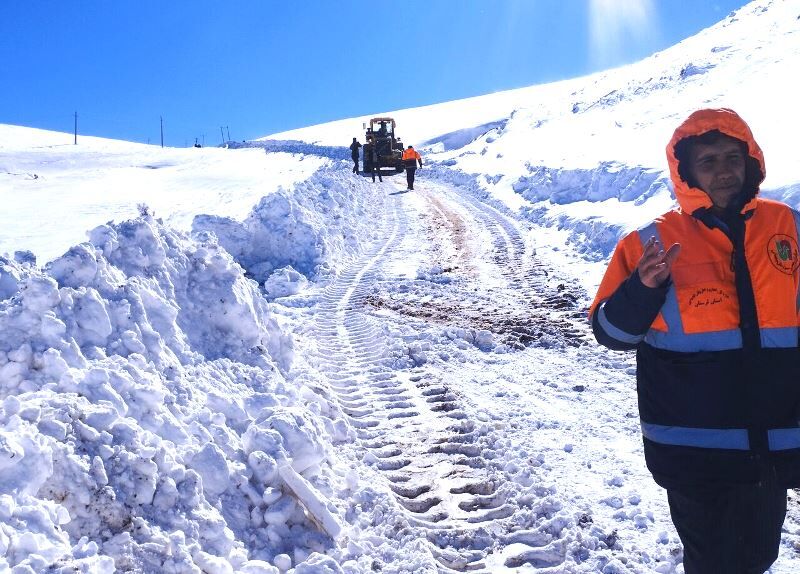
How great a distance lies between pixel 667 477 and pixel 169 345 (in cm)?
365

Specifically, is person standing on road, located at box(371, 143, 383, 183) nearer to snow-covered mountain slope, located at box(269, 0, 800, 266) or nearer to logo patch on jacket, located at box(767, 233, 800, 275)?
snow-covered mountain slope, located at box(269, 0, 800, 266)

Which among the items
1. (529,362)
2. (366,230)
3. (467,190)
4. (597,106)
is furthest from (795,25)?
(529,362)

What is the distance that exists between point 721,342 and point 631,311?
11.4 inches

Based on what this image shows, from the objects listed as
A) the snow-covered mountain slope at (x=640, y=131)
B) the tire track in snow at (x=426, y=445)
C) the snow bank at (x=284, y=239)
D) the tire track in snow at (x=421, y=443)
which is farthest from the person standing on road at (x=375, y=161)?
the tire track in snow at (x=421, y=443)

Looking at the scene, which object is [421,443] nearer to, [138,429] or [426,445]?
[426,445]

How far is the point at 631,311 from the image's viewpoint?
2.06 m

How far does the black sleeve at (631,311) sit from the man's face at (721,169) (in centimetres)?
39

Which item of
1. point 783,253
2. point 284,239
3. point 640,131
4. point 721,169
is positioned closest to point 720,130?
point 721,169

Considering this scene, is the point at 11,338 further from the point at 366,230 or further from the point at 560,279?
the point at 366,230

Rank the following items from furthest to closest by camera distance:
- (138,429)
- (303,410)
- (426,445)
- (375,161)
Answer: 1. (375,161)
2. (426,445)
3. (303,410)
4. (138,429)

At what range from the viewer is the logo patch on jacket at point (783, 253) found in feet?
6.81

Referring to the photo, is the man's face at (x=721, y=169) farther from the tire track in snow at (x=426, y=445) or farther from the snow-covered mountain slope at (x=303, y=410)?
the tire track in snow at (x=426, y=445)

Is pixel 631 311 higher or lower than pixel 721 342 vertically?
higher

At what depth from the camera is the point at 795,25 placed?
114ft
